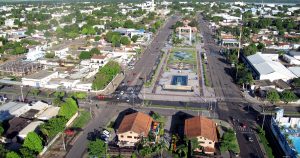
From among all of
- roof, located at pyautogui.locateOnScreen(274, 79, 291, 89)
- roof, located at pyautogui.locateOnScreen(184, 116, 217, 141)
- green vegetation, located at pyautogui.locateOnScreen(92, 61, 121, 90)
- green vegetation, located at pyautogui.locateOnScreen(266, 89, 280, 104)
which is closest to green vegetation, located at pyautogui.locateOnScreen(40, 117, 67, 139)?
roof, located at pyautogui.locateOnScreen(184, 116, 217, 141)

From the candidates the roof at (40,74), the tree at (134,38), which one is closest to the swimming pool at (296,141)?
the roof at (40,74)

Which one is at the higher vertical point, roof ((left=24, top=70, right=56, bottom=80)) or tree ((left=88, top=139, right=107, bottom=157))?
roof ((left=24, top=70, right=56, bottom=80))

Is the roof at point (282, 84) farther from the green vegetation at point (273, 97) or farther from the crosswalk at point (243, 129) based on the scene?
the crosswalk at point (243, 129)

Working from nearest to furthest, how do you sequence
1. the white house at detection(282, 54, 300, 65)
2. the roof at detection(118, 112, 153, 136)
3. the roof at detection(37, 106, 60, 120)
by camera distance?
the roof at detection(118, 112, 153, 136)
the roof at detection(37, 106, 60, 120)
the white house at detection(282, 54, 300, 65)

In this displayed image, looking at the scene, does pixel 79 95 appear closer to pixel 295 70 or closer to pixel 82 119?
pixel 82 119

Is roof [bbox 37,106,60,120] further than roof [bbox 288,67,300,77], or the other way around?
roof [bbox 288,67,300,77]

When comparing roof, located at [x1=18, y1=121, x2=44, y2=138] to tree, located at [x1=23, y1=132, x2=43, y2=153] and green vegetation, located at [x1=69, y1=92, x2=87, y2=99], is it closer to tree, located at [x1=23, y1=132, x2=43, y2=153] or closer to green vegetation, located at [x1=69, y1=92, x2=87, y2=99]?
tree, located at [x1=23, y1=132, x2=43, y2=153]

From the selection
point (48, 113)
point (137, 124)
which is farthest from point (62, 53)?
point (137, 124)
